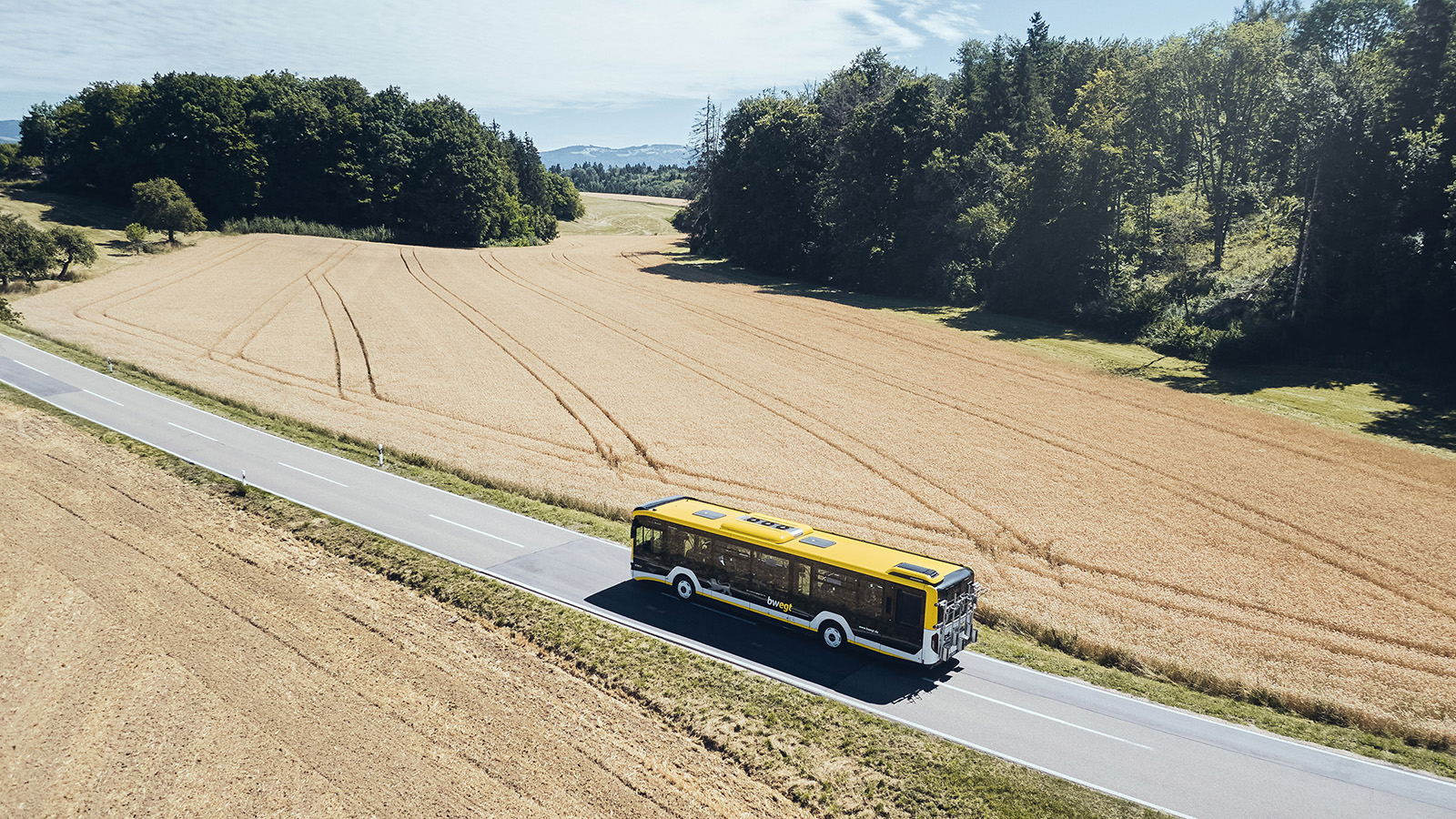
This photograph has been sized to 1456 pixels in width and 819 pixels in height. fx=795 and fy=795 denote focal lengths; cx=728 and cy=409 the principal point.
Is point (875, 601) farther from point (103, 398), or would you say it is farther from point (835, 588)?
point (103, 398)

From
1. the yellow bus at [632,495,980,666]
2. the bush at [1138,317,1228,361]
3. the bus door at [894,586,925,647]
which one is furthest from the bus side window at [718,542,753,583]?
the bush at [1138,317,1228,361]

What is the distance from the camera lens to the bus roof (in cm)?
1830

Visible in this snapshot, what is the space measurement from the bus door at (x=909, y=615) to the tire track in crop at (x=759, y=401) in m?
9.28

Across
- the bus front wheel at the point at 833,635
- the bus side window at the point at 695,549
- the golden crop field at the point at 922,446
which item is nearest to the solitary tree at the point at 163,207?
the golden crop field at the point at 922,446

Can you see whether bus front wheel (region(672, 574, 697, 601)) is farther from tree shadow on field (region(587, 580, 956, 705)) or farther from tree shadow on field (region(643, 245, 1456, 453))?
tree shadow on field (region(643, 245, 1456, 453))

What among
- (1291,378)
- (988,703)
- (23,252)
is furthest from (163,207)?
(1291,378)

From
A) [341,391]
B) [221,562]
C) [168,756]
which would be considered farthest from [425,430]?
[168,756]

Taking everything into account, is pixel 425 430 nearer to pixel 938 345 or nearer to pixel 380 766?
pixel 380 766

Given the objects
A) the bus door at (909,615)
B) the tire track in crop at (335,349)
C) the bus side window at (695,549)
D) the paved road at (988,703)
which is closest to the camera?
the paved road at (988,703)

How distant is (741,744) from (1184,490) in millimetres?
23381

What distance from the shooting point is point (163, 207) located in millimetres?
81938

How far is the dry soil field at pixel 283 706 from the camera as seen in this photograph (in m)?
14.3

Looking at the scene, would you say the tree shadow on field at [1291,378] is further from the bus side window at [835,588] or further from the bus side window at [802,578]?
the bus side window at [802,578]

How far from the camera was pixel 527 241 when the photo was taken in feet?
389
